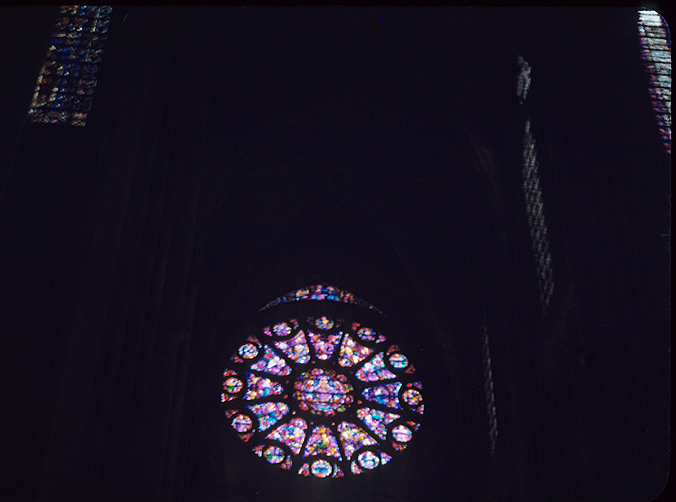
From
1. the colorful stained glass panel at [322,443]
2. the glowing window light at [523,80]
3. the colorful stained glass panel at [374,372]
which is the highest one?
the glowing window light at [523,80]

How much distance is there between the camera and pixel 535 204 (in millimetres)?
8352

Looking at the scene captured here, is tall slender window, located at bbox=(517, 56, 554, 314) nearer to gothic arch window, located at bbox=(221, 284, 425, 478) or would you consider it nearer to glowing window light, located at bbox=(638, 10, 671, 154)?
glowing window light, located at bbox=(638, 10, 671, 154)

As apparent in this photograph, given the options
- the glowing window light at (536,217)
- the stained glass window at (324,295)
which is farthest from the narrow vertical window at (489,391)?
the stained glass window at (324,295)

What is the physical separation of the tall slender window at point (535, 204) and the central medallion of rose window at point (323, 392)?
15.9ft

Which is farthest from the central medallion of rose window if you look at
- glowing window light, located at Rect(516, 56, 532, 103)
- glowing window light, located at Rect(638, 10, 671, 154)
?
glowing window light, located at Rect(638, 10, 671, 154)

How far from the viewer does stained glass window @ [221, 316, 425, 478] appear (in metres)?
11.5

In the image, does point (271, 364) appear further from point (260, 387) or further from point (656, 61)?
point (656, 61)

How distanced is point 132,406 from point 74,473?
70.0 inches

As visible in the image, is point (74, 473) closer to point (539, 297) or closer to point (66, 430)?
point (66, 430)

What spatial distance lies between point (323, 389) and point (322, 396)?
0.13m

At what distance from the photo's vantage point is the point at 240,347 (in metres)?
12.5

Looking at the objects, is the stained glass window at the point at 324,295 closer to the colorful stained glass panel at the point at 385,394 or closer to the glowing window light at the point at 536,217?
the colorful stained glass panel at the point at 385,394

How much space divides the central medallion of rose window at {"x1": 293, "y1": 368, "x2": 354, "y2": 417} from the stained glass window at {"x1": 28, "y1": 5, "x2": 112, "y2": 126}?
23.1 feet

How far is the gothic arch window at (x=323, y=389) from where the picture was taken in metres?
11.5
